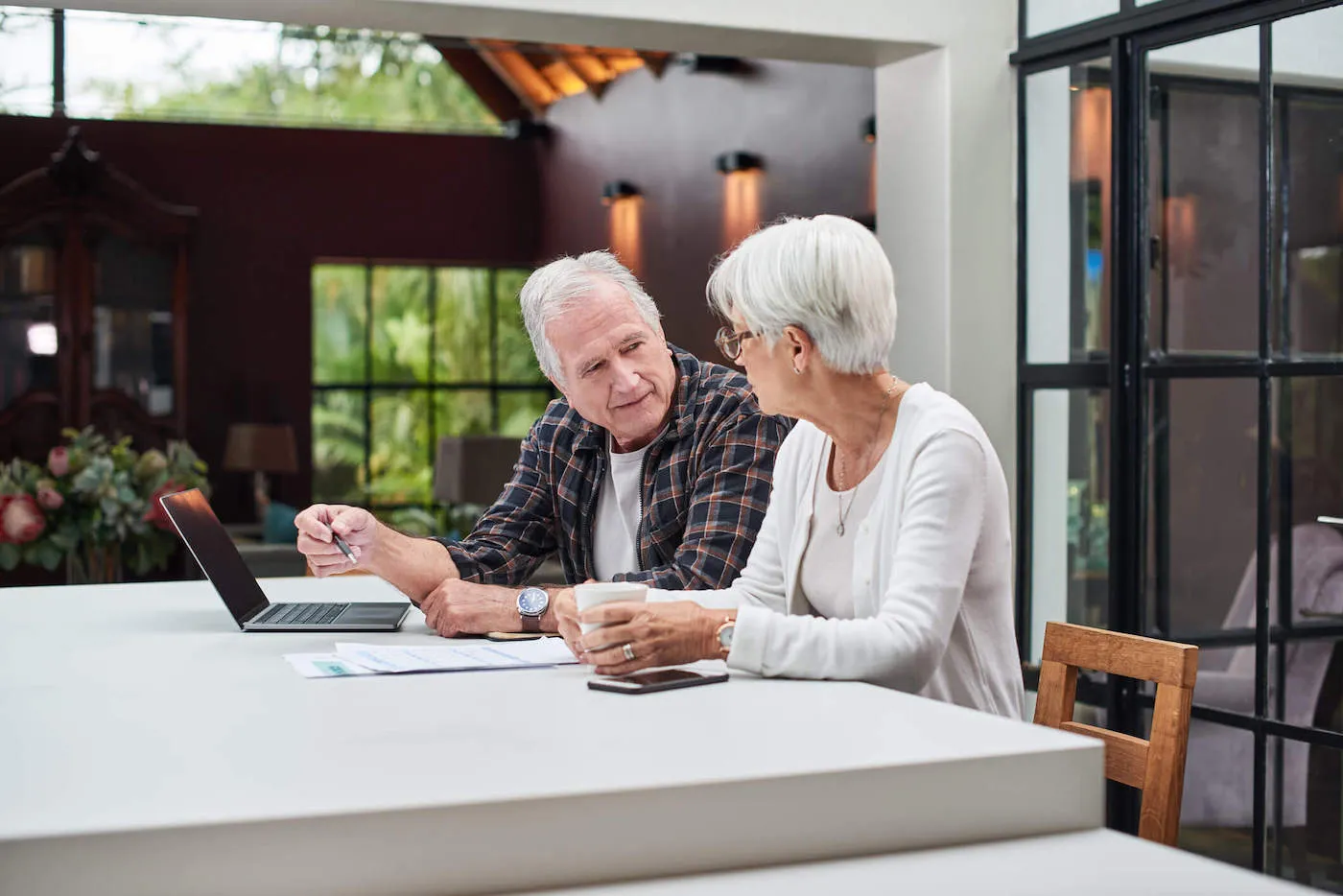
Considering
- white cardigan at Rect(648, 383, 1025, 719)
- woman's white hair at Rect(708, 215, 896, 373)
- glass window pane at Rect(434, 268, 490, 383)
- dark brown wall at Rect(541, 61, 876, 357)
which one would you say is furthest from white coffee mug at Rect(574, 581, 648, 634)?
glass window pane at Rect(434, 268, 490, 383)

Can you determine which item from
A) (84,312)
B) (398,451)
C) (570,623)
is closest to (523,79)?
(398,451)

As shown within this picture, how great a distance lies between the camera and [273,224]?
10234mm

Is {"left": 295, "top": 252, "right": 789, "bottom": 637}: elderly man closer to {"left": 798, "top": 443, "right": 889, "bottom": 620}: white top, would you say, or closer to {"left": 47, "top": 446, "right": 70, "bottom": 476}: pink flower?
{"left": 798, "top": 443, "right": 889, "bottom": 620}: white top

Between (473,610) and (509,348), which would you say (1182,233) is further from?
(509,348)

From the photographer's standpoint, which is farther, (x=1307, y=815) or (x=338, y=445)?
(x=338, y=445)

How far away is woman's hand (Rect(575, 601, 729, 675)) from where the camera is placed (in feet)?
5.57

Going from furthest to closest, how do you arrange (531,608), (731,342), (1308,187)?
(1308,187) < (531,608) < (731,342)

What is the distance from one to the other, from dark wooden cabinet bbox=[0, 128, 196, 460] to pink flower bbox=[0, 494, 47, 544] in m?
5.48

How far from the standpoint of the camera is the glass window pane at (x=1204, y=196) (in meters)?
3.23

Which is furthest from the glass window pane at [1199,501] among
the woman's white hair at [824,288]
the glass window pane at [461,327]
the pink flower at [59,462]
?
the glass window pane at [461,327]

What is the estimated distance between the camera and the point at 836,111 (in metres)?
6.67

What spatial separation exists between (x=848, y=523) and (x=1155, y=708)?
18.0 inches

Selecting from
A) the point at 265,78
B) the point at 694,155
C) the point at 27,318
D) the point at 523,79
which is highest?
the point at 523,79

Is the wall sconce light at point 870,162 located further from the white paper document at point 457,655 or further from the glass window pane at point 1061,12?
the white paper document at point 457,655
